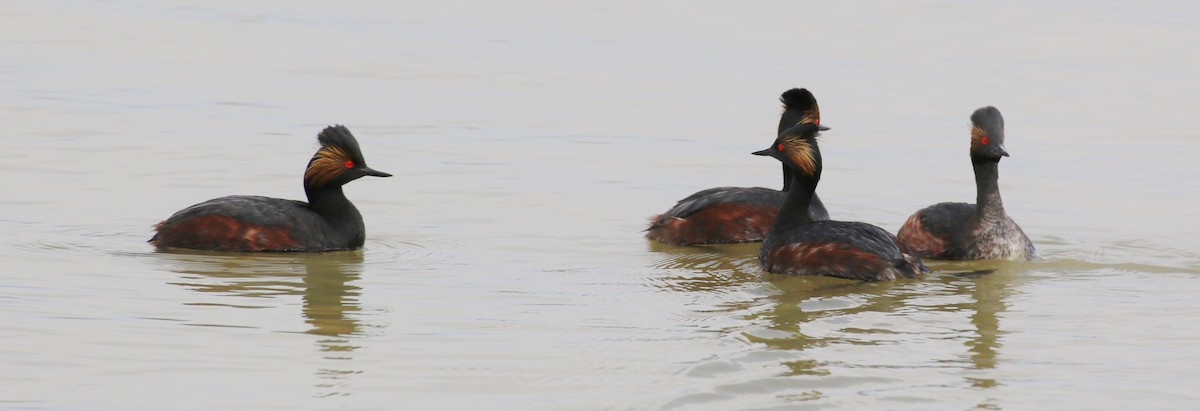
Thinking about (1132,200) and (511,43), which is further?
(511,43)

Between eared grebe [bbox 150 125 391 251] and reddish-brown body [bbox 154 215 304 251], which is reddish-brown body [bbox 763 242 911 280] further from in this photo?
reddish-brown body [bbox 154 215 304 251]

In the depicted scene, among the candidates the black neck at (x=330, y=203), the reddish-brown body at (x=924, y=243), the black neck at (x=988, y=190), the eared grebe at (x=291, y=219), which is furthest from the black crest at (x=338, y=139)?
the black neck at (x=988, y=190)

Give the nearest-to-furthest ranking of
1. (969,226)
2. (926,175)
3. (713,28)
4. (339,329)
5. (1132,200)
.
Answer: (339,329)
(969,226)
(1132,200)
(926,175)
(713,28)

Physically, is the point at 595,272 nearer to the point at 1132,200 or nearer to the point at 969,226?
the point at 969,226

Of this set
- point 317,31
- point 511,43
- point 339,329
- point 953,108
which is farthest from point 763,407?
point 317,31

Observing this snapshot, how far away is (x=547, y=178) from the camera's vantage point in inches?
667

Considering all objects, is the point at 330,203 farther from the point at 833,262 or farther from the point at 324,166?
the point at 833,262

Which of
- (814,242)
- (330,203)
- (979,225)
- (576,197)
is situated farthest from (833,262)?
(576,197)

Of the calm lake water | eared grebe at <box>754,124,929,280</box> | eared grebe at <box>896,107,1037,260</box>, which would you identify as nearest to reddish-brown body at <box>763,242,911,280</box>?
eared grebe at <box>754,124,929,280</box>

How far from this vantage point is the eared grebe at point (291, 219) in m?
13.0

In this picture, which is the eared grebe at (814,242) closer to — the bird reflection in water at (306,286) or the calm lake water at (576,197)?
the calm lake water at (576,197)

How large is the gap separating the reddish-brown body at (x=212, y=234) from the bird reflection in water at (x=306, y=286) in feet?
0.42

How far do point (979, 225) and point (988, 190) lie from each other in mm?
342

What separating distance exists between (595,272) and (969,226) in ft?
9.97
